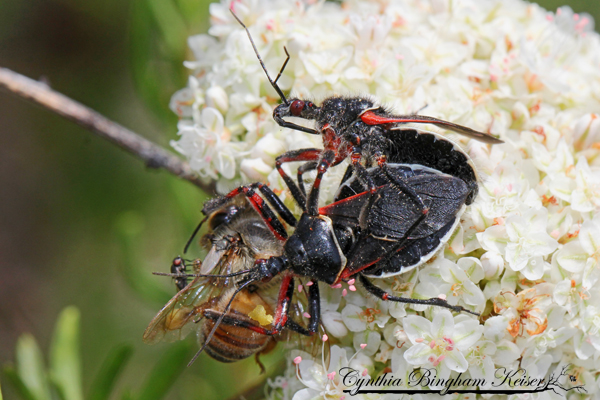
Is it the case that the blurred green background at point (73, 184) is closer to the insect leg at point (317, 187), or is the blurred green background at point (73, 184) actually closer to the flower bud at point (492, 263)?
the insect leg at point (317, 187)

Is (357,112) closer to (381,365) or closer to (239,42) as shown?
(239,42)

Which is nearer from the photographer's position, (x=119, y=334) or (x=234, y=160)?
(x=234, y=160)

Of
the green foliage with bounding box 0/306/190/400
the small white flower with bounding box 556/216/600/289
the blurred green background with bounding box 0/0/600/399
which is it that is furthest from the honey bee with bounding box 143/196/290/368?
the blurred green background with bounding box 0/0/600/399

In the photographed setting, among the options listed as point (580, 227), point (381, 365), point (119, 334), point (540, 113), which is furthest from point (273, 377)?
point (119, 334)

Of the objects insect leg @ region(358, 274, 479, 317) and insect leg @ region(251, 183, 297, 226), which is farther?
insect leg @ region(251, 183, 297, 226)

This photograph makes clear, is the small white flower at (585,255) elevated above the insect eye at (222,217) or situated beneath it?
elevated above

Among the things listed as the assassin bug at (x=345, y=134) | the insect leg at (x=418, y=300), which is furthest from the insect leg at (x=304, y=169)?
the insect leg at (x=418, y=300)

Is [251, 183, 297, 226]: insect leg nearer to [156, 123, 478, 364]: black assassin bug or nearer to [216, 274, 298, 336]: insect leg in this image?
[156, 123, 478, 364]: black assassin bug
